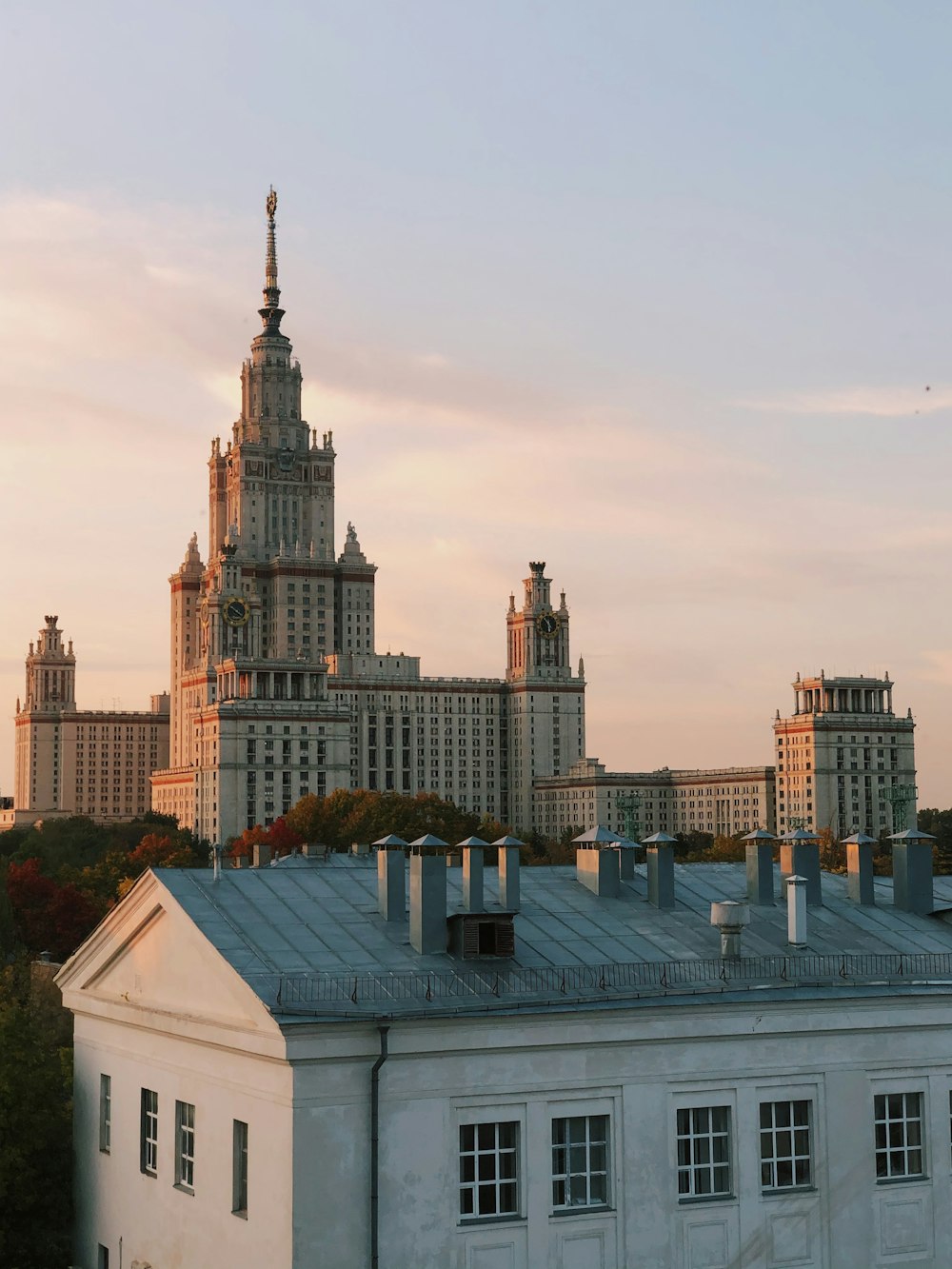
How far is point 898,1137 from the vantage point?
36781mm

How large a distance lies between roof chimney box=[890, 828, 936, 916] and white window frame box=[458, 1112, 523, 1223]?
13787 mm

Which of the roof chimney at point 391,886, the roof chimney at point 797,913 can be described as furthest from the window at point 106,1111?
the roof chimney at point 797,913

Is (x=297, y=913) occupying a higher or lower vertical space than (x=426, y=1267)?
higher

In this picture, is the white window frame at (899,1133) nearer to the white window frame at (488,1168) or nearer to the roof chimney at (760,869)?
the roof chimney at (760,869)

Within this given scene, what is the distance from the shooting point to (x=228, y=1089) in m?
34.8

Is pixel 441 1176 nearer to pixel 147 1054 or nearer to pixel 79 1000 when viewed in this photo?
pixel 147 1054

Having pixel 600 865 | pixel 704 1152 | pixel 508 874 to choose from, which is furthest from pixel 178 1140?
pixel 600 865

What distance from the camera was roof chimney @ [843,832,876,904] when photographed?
43594 mm

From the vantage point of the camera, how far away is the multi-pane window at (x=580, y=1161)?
34.2 m

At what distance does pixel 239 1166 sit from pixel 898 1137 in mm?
13598

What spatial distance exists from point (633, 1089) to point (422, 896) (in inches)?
228

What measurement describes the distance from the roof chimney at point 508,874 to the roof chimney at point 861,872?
29.3 feet

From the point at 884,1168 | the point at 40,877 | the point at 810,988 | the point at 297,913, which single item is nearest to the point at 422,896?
the point at 297,913

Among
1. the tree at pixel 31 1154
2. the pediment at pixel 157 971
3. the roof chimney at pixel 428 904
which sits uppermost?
the roof chimney at pixel 428 904
